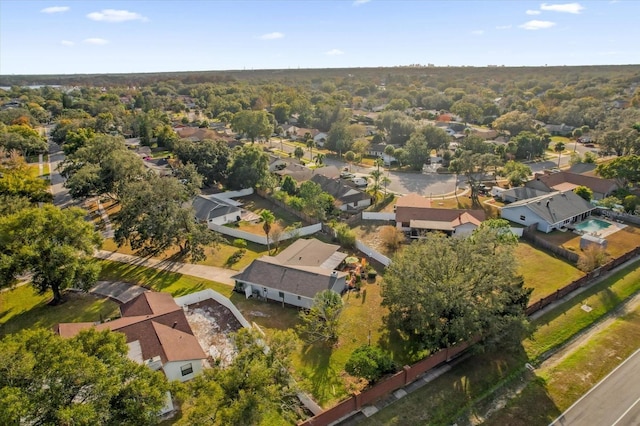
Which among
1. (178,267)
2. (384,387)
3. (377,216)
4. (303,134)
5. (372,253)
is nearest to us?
(384,387)

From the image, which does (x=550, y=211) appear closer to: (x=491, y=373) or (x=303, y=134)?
(x=491, y=373)

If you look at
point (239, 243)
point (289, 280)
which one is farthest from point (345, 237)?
point (239, 243)

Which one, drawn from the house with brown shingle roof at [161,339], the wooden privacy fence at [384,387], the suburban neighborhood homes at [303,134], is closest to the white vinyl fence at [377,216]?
the wooden privacy fence at [384,387]

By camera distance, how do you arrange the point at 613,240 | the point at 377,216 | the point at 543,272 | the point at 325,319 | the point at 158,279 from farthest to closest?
the point at 377,216 → the point at 613,240 → the point at 543,272 → the point at 158,279 → the point at 325,319

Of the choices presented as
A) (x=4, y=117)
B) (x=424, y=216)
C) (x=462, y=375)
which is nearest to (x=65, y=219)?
(x=462, y=375)

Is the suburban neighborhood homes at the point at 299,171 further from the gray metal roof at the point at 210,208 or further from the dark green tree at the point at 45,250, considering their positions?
the dark green tree at the point at 45,250

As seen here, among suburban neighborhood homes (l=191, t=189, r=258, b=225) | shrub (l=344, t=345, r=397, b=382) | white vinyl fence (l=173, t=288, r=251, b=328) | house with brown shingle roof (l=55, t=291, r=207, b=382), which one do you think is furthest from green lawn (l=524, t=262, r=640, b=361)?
suburban neighborhood homes (l=191, t=189, r=258, b=225)
